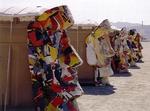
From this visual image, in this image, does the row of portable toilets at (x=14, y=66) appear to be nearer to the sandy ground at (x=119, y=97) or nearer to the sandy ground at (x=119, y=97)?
the sandy ground at (x=119, y=97)

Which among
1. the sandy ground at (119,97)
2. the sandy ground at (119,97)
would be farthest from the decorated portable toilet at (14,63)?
the sandy ground at (119,97)

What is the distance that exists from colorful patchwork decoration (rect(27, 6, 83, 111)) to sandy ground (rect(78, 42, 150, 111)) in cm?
197

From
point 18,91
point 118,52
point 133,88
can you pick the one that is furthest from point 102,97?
point 118,52

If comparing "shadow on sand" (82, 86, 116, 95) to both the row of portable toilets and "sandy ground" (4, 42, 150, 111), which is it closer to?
"sandy ground" (4, 42, 150, 111)

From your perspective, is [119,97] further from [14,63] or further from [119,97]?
[14,63]

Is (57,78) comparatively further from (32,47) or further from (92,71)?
(92,71)

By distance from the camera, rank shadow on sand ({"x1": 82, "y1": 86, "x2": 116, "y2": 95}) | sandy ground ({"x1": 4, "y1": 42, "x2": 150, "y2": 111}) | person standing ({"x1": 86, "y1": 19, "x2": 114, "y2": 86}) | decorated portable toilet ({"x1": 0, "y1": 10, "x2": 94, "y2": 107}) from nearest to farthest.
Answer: decorated portable toilet ({"x1": 0, "y1": 10, "x2": 94, "y2": 107}), sandy ground ({"x1": 4, "y1": 42, "x2": 150, "y2": 111}), shadow on sand ({"x1": 82, "y1": 86, "x2": 116, "y2": 95}), person standing ({"x1": 86, "y1": 19, "x2": 114, "y2": 86})

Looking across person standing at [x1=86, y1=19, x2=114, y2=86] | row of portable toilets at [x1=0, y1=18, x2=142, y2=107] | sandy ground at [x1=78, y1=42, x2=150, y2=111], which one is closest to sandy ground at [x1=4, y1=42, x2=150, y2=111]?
sandy ground at [x1=78, y1=42, x2=150, y2=111]

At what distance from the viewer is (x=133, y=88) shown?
1457 cm

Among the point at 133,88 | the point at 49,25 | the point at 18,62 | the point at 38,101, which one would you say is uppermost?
the point at 49,25

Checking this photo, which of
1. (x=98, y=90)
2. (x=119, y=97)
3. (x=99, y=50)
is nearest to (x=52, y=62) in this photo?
(x=119, y=97)

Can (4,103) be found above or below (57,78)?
below

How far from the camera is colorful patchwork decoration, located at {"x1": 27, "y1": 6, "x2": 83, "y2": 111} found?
8.31 metres

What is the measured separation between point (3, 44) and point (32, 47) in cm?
82
